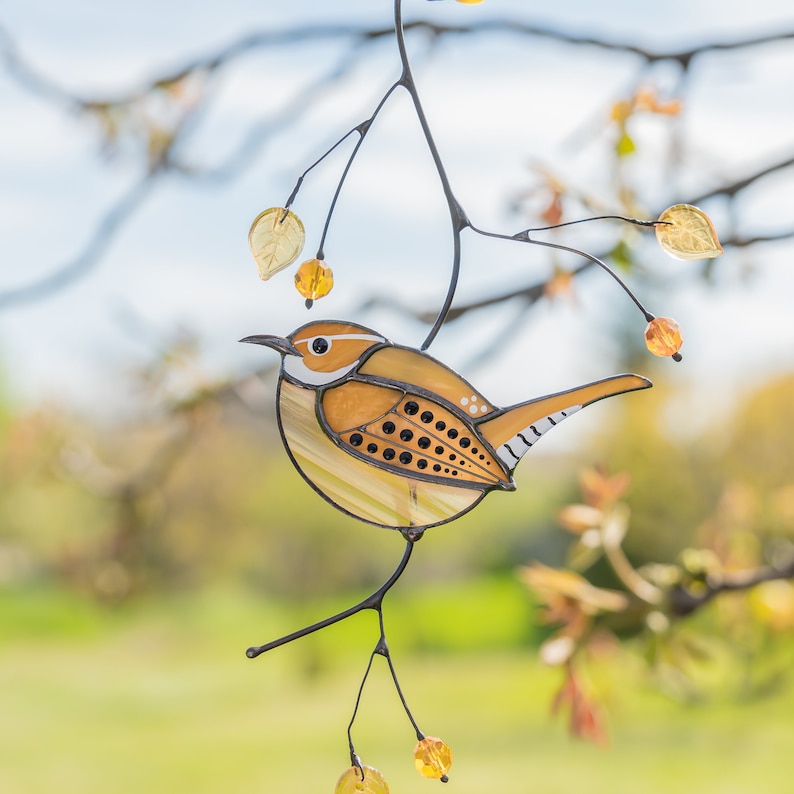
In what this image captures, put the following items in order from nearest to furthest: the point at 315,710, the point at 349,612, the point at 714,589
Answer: the point at 349,612, the point at 714,589, the point at 315,710

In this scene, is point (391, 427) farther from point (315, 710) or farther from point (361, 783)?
point (315, 710)

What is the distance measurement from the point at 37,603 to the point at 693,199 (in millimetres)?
5843

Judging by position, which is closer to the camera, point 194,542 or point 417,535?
point 417,535

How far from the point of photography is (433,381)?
0.34 metres

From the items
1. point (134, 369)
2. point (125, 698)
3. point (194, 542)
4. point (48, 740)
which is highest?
point (194, 542)

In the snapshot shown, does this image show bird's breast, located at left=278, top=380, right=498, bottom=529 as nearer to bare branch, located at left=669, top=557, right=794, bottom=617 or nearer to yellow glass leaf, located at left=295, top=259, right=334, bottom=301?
yellow glass leaf, located at left=295, top=259, right=334, bottom=301

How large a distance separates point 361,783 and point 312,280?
20cm

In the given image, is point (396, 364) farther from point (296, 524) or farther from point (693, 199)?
point (296, 524)

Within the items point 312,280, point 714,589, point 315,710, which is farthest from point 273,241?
point 315,710

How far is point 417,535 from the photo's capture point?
340mm

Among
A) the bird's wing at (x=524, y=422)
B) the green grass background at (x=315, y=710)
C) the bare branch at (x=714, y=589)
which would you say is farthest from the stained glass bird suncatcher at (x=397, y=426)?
the green grass background at (x=315, y=710)

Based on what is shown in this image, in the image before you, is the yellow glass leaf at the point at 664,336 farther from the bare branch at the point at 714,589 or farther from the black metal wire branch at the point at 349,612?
the bare branch at the point at 714,589

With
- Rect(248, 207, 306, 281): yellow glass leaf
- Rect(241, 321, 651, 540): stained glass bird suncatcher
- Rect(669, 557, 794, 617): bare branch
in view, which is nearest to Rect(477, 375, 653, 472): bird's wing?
Rect(241, 321, 651, 540): stained glass bird suncatcher

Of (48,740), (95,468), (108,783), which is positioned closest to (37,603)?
(48,740)
